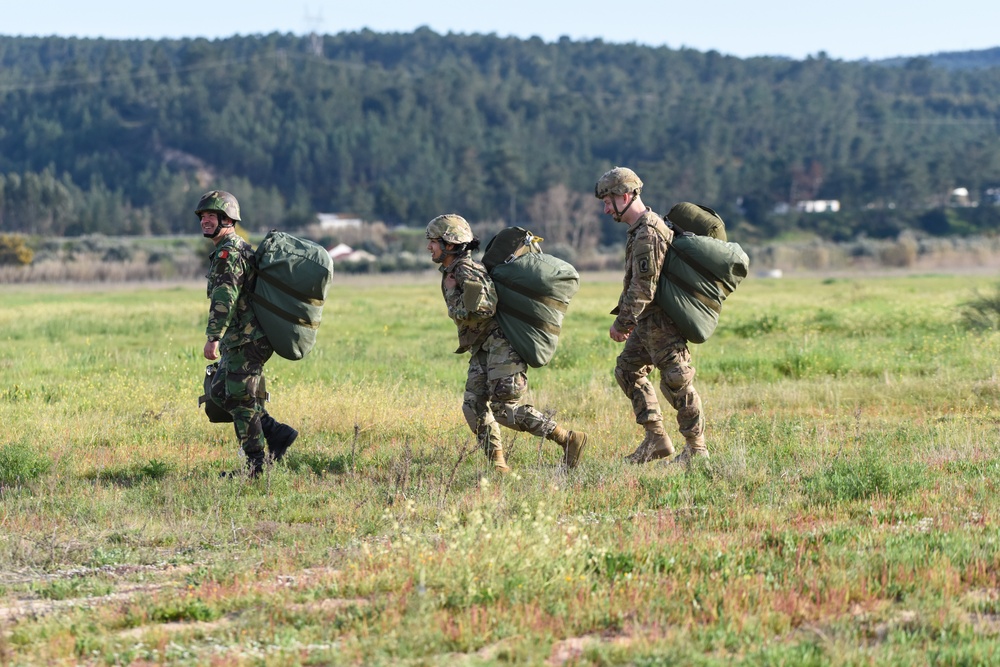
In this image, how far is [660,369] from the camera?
881 centimetres

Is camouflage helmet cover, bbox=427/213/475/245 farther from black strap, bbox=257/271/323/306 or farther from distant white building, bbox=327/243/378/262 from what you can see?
distant white building, bbox=327/243/378/262

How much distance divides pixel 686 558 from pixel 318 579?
1.83 m

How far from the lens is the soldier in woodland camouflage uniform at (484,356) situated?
27.5 ft

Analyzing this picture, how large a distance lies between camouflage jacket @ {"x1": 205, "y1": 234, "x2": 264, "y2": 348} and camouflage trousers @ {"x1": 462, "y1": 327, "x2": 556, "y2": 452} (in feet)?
5.23

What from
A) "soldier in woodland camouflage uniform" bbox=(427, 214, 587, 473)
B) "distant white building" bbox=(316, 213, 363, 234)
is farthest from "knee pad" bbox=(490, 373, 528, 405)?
"distant white building" bbox=(316, 213, 363, 234)

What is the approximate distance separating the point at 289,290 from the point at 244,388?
77 cm

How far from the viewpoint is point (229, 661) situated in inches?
189

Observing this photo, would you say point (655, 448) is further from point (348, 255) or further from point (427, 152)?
point (427, 152)

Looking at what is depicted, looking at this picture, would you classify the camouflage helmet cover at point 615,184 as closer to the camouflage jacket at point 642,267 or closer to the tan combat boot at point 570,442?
the camouflage jacket at point 642,267

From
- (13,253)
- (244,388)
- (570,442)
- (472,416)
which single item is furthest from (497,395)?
(13,253)

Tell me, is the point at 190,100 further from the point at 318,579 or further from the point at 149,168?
the point at 318,579

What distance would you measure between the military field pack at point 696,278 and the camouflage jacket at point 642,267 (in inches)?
3.9

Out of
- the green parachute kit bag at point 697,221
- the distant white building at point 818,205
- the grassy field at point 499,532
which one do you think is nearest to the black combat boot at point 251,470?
the grassy field at point 499,532

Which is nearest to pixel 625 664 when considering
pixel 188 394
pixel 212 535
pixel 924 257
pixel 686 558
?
pixel 686 558
